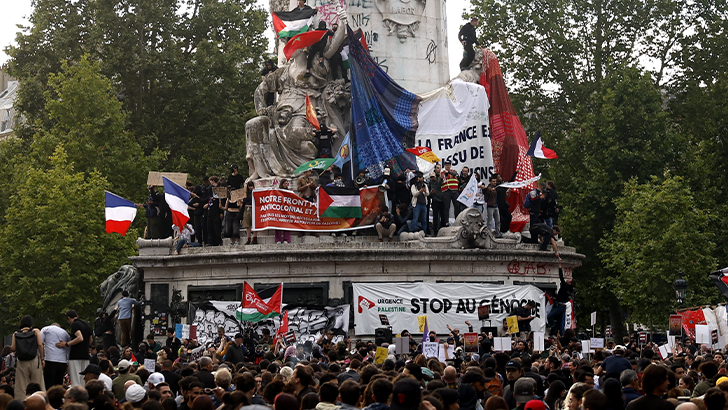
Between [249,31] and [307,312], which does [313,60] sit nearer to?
[307,312]

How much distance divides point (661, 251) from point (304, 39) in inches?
646

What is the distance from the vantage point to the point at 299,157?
3225 centimetres

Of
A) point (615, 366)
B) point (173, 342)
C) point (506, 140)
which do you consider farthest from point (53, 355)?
point (506, 140)

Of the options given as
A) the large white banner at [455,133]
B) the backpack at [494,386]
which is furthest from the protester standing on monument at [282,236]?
the backpack at [494,386]

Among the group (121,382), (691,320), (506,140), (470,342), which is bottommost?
(121,382)

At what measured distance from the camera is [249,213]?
31078 mm

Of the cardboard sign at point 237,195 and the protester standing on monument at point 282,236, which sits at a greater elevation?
the cardboard sign at point 237,195

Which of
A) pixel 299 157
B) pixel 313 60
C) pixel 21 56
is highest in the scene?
pixel 21 56

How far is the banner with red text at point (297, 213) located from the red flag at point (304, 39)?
14.5 ft

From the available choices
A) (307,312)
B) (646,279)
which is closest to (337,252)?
(307,312)

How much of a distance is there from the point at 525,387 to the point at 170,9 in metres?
45.4

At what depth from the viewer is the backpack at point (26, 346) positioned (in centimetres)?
1727

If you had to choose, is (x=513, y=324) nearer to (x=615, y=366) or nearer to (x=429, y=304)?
(x=429, y=304)

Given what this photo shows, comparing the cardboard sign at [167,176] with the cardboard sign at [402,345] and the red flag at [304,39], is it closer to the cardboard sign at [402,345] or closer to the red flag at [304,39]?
the red flag at [304,39]
